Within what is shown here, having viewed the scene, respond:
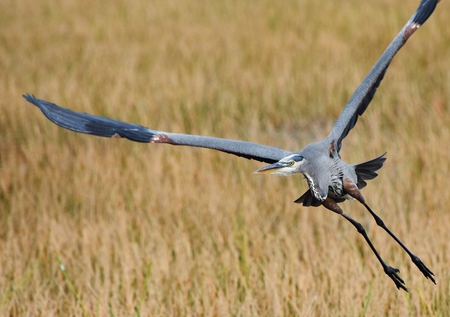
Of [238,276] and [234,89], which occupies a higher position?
[234,89]

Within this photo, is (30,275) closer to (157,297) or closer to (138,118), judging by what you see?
(157,297)

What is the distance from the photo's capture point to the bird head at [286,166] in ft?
8.21

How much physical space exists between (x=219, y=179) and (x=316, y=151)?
113 inches

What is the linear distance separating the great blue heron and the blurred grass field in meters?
0.71

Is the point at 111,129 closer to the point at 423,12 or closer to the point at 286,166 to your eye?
the point at 286,166

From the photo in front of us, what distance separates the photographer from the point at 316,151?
8.89ft

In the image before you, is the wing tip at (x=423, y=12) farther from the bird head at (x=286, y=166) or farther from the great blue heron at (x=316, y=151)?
the bird head at (x=286, y=166)

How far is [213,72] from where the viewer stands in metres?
8.73

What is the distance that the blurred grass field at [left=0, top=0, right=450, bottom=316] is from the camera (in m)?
3.74

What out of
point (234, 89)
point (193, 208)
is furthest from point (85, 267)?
point (234, 89)

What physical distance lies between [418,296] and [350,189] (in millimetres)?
967

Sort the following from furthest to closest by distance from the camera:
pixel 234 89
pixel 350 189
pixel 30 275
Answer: pixel 234 89 < pixel 30 275 < pixel 350 189

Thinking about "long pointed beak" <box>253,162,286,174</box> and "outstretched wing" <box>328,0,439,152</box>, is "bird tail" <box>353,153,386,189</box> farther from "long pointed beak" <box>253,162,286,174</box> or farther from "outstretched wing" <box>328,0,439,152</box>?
"long pointed beak" <box>253,162,286,174</box>

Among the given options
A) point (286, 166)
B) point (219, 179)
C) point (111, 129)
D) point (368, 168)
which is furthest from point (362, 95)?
point (219, 179)
